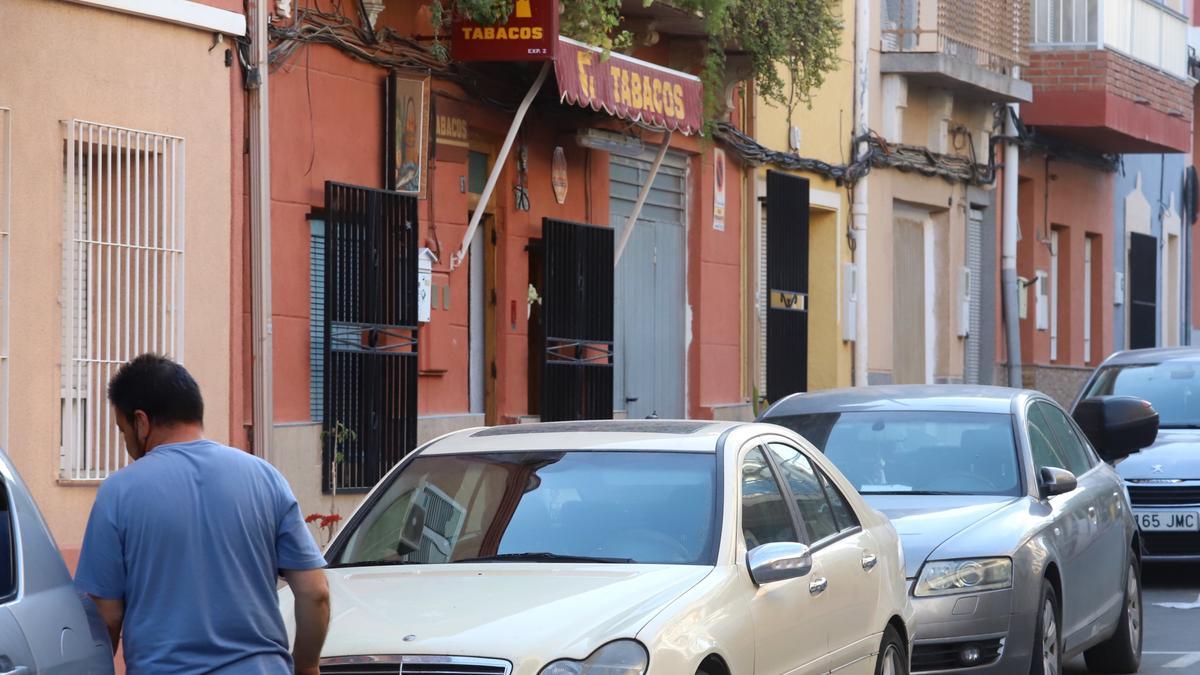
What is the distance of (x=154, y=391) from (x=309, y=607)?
2.23 ft

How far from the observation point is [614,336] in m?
17.4

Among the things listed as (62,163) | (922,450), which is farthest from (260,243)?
(922,450)

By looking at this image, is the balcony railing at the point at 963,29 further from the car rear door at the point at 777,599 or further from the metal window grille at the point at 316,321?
the car rear door at the point at 777,599

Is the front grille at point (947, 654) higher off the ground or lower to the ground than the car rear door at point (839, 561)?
lower

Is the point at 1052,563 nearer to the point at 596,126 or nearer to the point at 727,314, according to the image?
the point at 596,126

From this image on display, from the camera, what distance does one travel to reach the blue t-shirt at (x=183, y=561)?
16.2 feet

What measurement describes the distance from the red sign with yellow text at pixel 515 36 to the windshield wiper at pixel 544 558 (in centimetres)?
807

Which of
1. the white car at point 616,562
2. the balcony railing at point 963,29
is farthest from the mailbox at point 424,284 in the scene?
the balcony railing at point 963,29

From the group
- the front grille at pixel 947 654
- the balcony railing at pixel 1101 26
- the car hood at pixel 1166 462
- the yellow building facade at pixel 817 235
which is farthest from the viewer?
the balcony railing at pixel 1101 26

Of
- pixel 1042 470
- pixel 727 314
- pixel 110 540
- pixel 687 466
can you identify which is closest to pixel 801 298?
pixel 727 314

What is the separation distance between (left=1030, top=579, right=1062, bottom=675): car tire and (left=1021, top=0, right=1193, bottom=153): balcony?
1734 centimetres

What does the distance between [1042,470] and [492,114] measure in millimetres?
7087

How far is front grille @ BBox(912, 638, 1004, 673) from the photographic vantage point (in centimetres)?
843

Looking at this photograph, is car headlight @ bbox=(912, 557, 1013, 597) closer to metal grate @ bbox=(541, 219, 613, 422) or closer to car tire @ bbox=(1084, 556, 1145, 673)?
car tire @ bbox=(1084, 556, 1145, 673)
